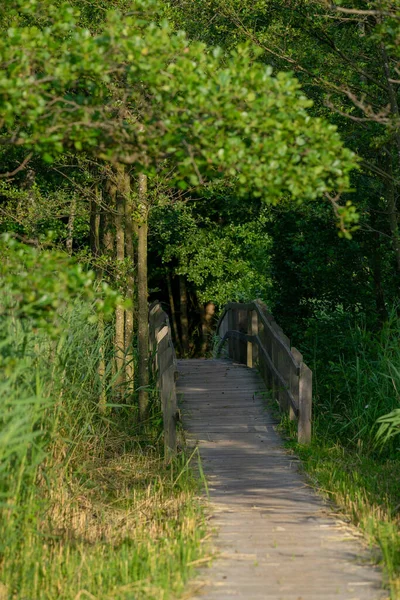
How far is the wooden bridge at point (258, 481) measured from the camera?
19.5ft

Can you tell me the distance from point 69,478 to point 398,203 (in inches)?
264

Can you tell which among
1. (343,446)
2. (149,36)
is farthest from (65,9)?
(343,446)

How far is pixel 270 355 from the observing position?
13477 mm

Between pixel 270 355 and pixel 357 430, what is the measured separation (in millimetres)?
2647

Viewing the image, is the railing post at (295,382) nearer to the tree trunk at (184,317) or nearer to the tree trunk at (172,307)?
the tree trunk at (172,307)

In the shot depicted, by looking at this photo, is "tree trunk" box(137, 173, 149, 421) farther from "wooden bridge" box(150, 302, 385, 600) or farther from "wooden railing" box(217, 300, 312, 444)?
"wooden railing" box(217, 300, 312, 444)

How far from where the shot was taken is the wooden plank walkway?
5.86m

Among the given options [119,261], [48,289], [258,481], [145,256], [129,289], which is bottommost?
[258,481]

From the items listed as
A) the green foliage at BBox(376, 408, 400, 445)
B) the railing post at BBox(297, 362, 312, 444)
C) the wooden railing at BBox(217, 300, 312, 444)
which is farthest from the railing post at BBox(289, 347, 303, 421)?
the green foliage at BBox(376, 408, 400, 445)

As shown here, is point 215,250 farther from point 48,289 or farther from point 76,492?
point 48,289

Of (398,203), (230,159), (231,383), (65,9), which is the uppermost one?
(65,9)

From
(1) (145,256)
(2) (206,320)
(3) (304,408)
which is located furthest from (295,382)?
(2) (206,320)

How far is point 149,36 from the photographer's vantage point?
5.23 m

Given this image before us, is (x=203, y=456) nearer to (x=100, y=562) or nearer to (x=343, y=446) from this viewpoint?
(x=343, y=446)
